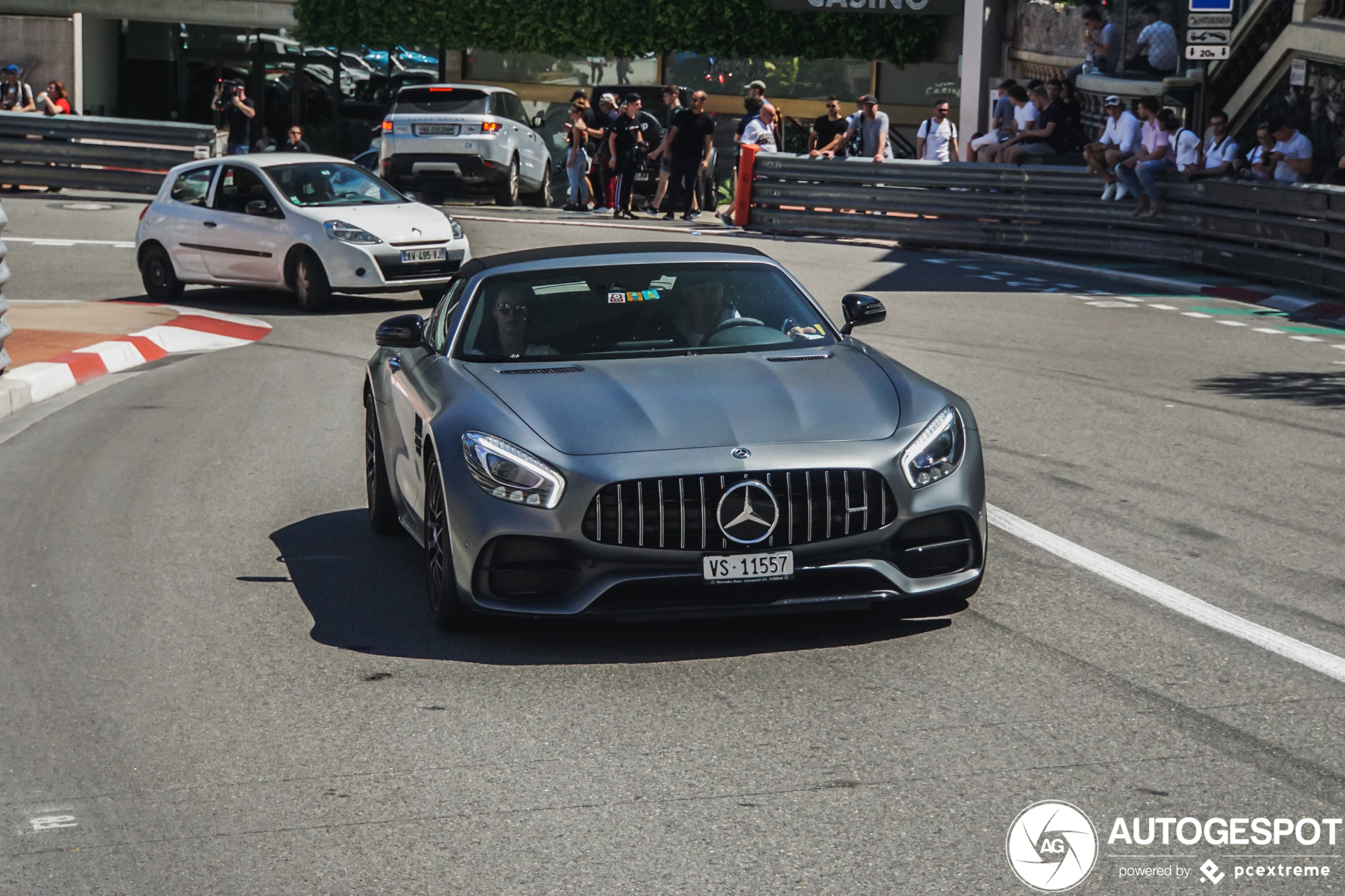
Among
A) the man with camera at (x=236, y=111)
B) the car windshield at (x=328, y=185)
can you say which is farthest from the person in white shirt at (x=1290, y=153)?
the man with camera at (x=236, y=111)

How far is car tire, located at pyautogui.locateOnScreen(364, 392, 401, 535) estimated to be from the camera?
7.95 m

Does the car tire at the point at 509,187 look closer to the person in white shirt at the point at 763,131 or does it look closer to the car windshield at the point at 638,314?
the person in white shirt at the point at 763,131

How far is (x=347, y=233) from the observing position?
17203mm

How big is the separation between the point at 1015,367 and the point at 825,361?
6453 millimetres

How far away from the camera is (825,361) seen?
22.9 feet

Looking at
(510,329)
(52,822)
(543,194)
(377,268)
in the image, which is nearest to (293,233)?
(377,268)

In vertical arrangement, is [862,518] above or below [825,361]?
below

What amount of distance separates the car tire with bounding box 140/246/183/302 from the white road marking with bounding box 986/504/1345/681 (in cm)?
1248

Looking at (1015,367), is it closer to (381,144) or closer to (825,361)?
(825,361)

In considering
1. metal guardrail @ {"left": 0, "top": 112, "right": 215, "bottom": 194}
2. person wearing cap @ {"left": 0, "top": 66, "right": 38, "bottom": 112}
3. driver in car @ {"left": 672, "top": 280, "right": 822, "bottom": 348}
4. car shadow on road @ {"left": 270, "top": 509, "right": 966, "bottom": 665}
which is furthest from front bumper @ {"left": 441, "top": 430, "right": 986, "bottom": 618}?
person wearing cap @ {"left": 0, "top": 66, "right": 38, "bottom": 112}

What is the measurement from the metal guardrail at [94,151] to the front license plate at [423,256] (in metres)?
13.2

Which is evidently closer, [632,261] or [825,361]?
[825,361]

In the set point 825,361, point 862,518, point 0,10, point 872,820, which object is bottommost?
point 872,820

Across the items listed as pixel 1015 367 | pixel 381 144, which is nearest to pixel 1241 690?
pixel 1015 367
